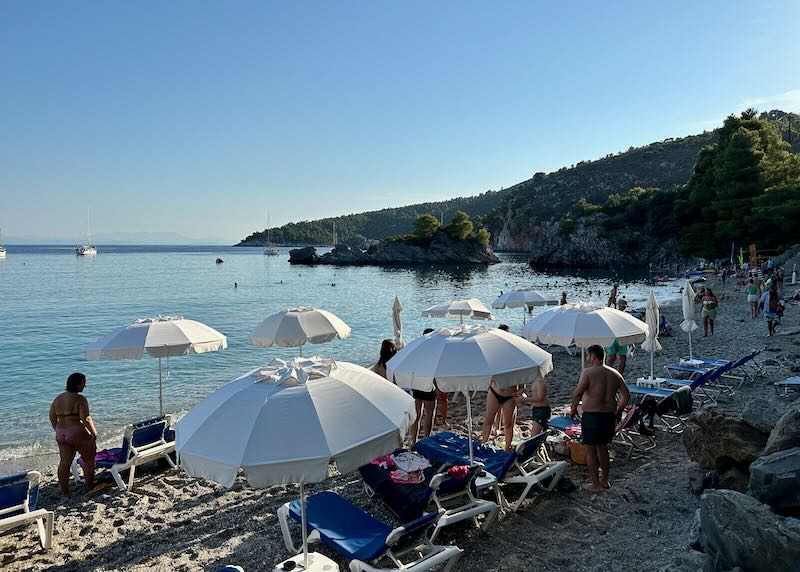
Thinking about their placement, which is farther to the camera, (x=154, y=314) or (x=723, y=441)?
(x=154, y=314)

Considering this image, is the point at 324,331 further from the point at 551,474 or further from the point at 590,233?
the point at 590,233

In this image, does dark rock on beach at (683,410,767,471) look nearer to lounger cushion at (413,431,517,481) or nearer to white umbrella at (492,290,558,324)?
lounger cushion at (413,431,517,481)

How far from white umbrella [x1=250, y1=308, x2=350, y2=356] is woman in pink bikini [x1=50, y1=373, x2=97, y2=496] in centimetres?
334

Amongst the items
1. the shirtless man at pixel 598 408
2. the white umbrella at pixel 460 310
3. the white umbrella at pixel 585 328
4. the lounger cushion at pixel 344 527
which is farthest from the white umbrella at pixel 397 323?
the lounger cushion at pixel 344 527

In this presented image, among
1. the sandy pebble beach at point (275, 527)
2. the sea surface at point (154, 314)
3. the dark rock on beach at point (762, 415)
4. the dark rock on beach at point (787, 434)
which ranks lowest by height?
the sea surface at point (154, 314)

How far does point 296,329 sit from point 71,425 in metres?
4.05

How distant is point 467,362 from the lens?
18.3 feet

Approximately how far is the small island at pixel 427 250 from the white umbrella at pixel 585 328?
300 feet

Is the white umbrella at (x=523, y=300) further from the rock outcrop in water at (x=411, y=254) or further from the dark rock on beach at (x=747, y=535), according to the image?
the rock outcrop in water at (x=411, y=254)

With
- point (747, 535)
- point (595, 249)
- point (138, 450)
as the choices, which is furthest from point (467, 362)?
point (595, 249)

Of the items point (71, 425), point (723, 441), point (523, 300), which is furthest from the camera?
point (523, 300)

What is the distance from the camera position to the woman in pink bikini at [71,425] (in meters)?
6.98

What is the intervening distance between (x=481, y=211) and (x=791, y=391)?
611 feet

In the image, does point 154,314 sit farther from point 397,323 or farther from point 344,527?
point 344,527
